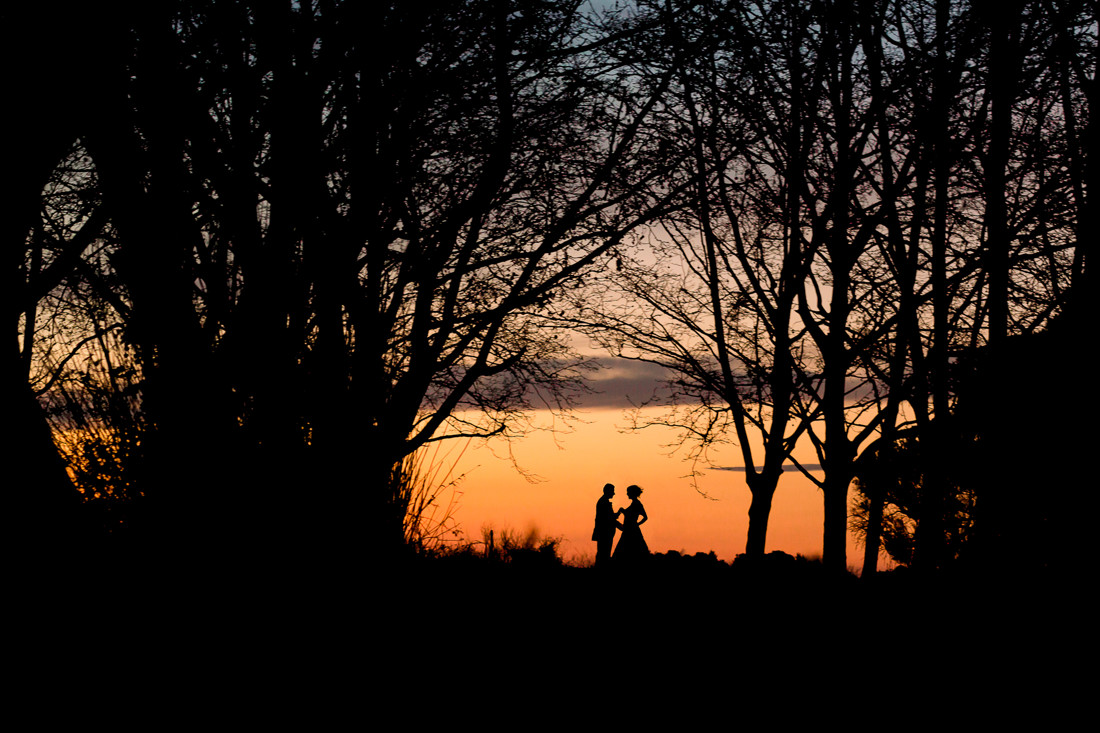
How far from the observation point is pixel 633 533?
494 inches

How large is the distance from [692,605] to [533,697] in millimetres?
Answer: 3743

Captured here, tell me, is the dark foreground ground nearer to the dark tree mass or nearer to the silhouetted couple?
the dark tree mass

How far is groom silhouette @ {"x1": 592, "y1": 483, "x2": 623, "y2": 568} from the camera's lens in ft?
42.2

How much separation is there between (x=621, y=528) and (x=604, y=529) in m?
0.30

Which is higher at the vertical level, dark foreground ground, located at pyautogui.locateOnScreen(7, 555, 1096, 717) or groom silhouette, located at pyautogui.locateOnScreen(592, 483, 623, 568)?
groom silhouette, located at pyautogui.locateOnScreen(592, 483, 623, 568)

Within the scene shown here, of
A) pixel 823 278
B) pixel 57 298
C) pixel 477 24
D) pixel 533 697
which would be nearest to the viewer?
pixel 533 697

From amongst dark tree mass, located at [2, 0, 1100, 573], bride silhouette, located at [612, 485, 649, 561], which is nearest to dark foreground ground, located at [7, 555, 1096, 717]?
dark tree mass, located at [2, 0, 1100, 573]

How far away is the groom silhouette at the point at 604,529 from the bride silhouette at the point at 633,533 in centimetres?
23

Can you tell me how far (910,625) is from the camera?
24.4 ft

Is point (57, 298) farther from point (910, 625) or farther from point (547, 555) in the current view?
point (910, 625)

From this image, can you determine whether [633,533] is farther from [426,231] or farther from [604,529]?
[426,231]

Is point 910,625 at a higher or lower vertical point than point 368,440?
lower

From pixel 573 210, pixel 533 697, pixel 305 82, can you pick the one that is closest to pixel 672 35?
pixel 573 210

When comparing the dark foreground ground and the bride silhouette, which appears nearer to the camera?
the dark foreground ground
